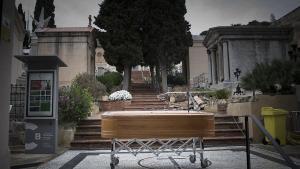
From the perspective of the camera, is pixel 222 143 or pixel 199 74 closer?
pixel 222 143

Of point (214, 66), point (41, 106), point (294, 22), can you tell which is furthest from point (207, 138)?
point (294, 22)

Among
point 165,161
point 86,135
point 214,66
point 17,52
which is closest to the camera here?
point 165,161

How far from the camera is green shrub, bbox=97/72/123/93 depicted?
66.7 ft

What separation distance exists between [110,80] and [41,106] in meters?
13.2

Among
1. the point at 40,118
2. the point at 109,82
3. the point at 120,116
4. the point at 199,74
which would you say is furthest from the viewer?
the point at 199,74

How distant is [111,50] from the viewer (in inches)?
752

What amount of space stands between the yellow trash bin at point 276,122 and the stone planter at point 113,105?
7.72 meters

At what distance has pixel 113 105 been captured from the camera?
15.0m

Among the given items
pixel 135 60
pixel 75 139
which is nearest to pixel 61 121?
pixel 75 139

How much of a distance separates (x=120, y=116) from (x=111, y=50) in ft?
47.0

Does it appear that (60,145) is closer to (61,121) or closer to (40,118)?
(61,121)

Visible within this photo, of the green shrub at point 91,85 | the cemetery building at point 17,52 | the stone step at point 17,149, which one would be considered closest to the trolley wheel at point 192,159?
the stone step at point 17,149

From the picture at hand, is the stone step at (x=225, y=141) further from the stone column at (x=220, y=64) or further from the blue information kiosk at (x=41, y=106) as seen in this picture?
the stone column at (x=220, y=64)

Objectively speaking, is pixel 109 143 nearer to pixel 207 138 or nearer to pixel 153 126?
pixel 207 138
